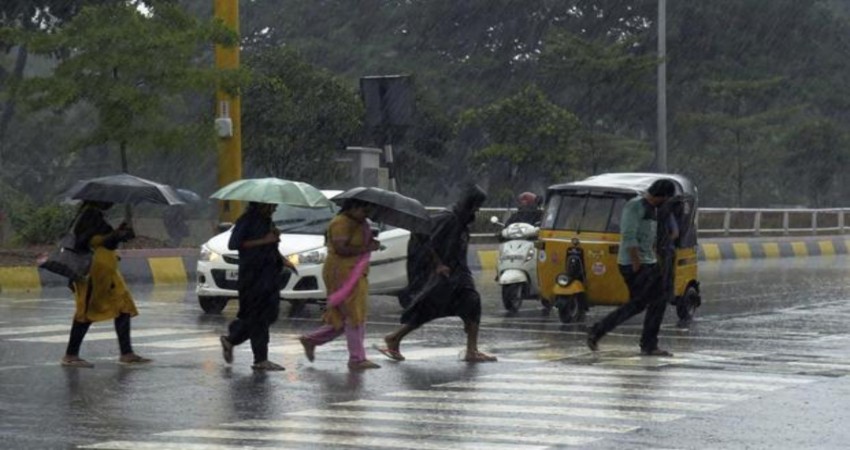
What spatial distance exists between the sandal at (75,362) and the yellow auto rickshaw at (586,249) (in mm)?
6883

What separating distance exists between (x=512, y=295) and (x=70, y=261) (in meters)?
8.73

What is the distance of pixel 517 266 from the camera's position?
21828 millimetres

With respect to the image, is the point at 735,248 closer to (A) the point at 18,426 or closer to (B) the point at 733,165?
(B) the point at 733,165

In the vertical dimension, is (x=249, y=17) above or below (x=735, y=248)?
above

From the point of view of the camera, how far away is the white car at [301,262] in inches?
804

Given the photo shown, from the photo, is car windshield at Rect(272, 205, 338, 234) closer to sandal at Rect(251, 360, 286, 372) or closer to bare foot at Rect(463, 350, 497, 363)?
bare foot at Rect(463, 350, 497, 363)

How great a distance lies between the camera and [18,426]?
10516 millimetres

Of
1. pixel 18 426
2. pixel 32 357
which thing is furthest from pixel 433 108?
pixel 18 426

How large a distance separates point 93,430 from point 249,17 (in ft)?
192

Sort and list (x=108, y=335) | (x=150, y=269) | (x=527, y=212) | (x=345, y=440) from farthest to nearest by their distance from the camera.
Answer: (x=150, y=269) → (x=527, y=212) → (x=108, y=335) → (x=345, y=440)

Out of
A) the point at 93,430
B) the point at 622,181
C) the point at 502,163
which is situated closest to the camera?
the point at 93,430

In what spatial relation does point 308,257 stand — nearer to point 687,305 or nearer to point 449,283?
point 687,305

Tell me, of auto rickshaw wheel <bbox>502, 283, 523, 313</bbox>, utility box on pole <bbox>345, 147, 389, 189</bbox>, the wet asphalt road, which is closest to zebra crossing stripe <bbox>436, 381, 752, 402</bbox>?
the wet asphalt road

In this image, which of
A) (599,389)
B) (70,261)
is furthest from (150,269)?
(599,389)
